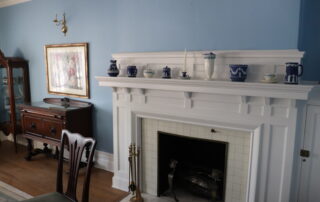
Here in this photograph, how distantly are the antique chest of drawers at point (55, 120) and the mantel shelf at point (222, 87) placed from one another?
884 mm

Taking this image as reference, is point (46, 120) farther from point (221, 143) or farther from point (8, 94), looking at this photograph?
point (221, 143)

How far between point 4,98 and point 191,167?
3546 mm

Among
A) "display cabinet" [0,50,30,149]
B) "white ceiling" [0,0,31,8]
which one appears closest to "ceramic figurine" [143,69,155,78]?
"display cabinet" [0,50,30,149]

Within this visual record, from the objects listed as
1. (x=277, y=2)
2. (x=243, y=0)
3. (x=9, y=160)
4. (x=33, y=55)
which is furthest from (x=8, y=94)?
(x=277, y=2)

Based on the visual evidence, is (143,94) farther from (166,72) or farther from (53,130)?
(53,130)

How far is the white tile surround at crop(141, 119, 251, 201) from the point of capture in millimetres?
2193

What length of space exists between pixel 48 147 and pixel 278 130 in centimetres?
349

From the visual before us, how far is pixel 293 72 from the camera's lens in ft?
5.82

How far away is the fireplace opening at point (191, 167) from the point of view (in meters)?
2.47

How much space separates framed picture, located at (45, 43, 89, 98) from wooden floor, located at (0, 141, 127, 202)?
1076 mm

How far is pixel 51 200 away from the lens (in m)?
1.79

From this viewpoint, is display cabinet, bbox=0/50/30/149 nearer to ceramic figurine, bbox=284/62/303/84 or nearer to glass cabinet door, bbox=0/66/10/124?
glass cabinet door, bbox=0/66/10/124

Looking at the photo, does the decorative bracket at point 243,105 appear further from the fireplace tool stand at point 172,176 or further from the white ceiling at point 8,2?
the white ceiling at point 8,2

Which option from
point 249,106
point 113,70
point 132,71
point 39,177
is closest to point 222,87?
point 249,106
